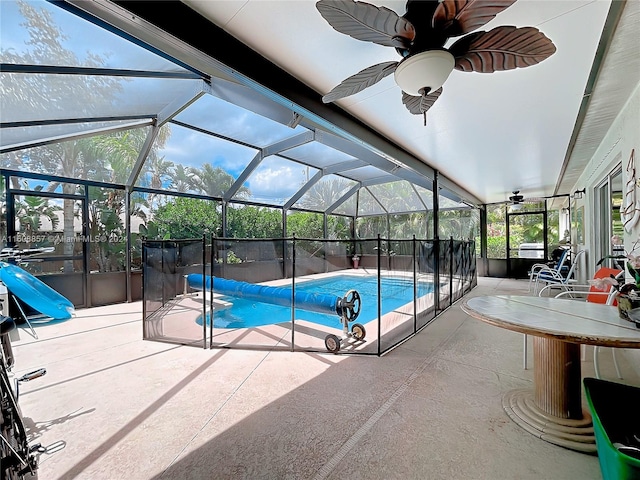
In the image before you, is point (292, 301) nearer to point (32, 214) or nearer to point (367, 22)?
point (367, 22)

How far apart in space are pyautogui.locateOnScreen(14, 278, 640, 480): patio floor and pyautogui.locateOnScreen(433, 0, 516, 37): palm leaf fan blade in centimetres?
257

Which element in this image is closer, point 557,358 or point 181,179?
point 557,358

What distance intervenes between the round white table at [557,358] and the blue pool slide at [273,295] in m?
1.82

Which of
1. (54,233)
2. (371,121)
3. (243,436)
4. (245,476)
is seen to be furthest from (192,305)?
(371,121)

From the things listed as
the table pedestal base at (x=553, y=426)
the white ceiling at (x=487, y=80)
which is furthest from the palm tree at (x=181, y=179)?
the table pedestal base at (x=553, y=426)

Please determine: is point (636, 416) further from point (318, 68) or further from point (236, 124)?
point (236, 124)

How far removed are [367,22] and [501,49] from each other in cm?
90

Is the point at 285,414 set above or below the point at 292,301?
below

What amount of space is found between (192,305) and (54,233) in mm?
3027

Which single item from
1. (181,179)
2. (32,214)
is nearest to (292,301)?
(181,179)

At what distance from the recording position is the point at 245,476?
1.57m

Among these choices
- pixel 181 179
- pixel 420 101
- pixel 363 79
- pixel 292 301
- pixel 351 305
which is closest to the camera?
pixel 363 79

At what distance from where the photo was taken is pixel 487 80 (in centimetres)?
258

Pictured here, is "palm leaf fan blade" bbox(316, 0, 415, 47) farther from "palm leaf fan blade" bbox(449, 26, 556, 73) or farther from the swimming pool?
the swimming pool
